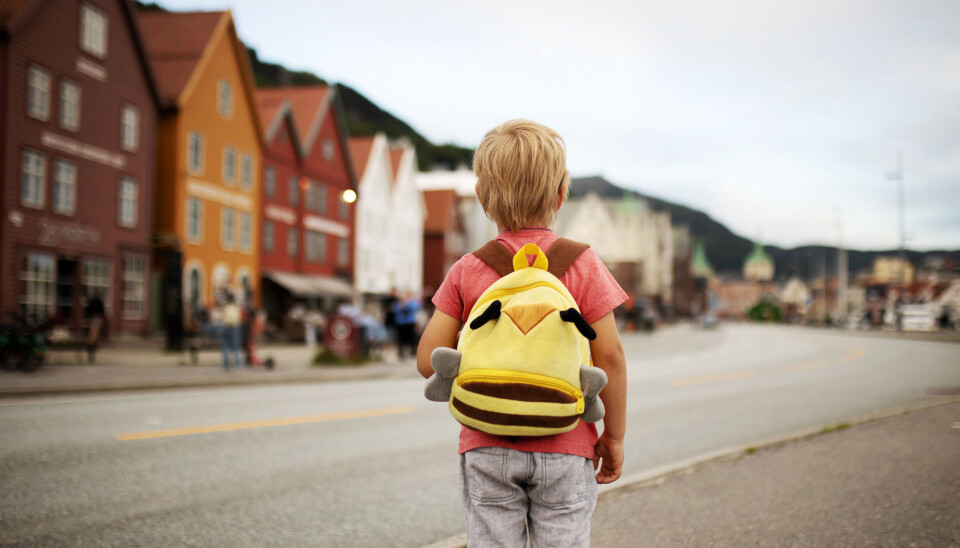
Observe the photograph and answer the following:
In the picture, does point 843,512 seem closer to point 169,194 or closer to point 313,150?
point 169,194

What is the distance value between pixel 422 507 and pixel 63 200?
22.1 m

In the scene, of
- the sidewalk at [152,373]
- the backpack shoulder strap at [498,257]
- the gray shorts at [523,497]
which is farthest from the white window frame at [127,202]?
the gray shorts at [523,497]

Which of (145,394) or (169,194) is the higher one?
(169,194)

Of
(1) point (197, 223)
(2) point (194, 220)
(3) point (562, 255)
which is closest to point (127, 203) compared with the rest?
(2) point (194, 220)

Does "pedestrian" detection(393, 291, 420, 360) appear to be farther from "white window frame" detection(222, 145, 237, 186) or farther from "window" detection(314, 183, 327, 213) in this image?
"window" detection(314, 183, 327, 213)

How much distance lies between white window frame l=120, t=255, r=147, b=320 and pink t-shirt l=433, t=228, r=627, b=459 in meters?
26.0

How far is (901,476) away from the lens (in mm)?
5605

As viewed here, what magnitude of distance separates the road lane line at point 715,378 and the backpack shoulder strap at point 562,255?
43.5 feet

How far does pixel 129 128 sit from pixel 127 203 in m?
2.69

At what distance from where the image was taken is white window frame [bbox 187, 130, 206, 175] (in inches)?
1140

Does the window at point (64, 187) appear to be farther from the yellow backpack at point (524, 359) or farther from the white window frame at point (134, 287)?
the yellow backpack at point (524, 359)

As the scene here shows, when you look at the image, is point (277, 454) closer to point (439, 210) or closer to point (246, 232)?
point (246, 232)

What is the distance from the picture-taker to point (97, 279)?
79.3 feet

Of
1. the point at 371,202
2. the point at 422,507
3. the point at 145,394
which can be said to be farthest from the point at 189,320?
the point at 422,507
